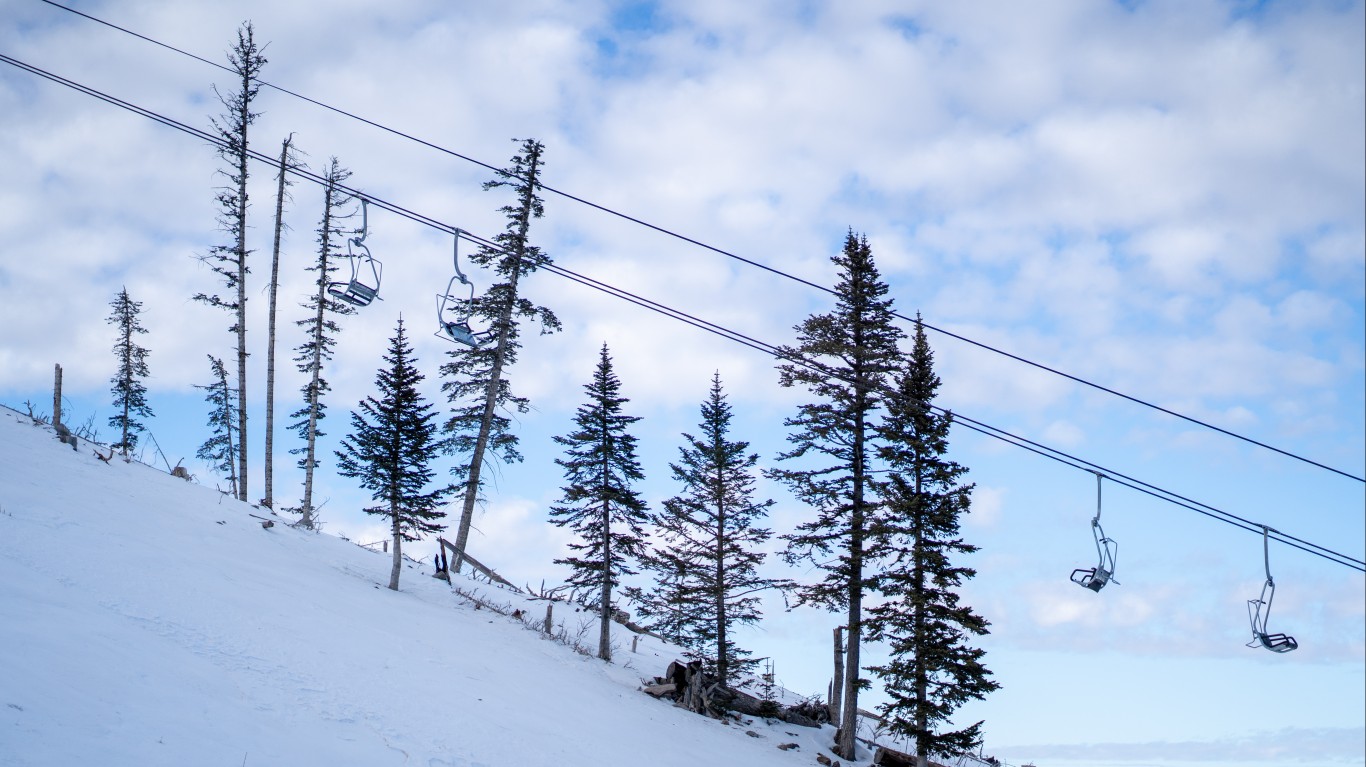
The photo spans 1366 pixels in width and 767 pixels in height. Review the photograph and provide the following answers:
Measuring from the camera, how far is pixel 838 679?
28.2m

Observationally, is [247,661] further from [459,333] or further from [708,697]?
[708,697]

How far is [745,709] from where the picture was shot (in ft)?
86.0

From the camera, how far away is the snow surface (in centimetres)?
967

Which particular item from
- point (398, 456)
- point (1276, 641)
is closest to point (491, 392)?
point (398, 456)

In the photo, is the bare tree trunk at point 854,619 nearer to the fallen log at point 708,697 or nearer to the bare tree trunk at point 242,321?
the fallen log at point 708,697

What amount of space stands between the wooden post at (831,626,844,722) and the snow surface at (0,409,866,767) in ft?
8.36

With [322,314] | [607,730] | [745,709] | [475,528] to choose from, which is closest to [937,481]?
[745,709]

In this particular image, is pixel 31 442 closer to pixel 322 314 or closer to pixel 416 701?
pixel 322 314

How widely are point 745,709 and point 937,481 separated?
959 centimetres

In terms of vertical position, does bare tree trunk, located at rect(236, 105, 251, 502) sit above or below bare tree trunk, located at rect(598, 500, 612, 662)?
above

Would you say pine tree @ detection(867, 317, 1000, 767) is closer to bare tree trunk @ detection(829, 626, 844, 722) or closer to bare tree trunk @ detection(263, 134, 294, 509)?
bare tree trunk @ detection(829, 626, 844, 722)

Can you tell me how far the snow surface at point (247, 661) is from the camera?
31.7 feet

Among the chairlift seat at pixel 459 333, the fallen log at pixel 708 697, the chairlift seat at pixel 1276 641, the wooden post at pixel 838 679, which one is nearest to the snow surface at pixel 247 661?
the fallen log at pixel 708 697

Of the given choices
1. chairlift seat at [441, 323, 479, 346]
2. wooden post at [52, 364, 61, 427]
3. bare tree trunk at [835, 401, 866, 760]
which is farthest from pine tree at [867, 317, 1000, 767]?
wooden post at [52, 364, 61, 427]
